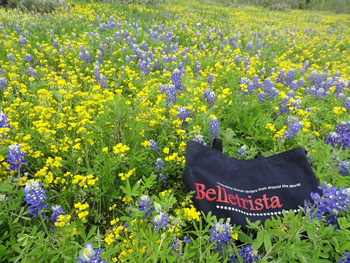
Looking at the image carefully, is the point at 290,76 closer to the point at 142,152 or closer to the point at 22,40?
the point at 142,152

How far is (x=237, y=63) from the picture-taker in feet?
14.8

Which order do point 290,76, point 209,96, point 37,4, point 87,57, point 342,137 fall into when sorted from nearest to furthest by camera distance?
point 342,137 → point 209,96 → point 290,76 → point 87,57 → point 37,4

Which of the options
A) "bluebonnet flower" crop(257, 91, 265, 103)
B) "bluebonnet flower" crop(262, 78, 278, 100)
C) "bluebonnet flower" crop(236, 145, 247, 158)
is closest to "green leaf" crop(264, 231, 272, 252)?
"bluebonnet flower" crop(236, 145, 247, 158)

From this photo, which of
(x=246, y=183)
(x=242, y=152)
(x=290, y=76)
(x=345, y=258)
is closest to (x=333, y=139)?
(x=242, y=152)

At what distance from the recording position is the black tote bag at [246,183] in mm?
1548

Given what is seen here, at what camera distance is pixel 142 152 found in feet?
6.89

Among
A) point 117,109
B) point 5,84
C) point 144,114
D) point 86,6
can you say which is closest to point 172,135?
point 144,114

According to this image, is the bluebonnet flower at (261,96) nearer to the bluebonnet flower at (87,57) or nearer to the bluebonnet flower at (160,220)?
the bluebonnet flower at (160,220)

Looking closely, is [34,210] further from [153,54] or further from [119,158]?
[153,54]

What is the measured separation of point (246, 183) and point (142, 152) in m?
0.93

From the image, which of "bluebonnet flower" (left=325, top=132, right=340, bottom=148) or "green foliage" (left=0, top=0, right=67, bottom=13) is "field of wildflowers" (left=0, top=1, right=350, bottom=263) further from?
"green foliage" (left=0, top=0, right=67, bottom=13)

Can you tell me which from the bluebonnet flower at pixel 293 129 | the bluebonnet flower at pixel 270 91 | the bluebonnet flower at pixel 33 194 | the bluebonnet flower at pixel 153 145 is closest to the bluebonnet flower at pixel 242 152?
the bluebonnet flower at pixel 293 129

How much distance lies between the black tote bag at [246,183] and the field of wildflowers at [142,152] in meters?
0.10

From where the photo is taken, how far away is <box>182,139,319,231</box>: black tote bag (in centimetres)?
155
